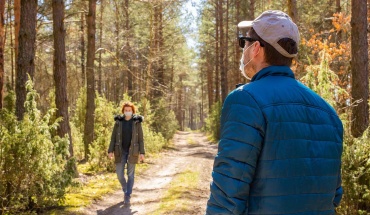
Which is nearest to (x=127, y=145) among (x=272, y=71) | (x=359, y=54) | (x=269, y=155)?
(x=359, y=54)

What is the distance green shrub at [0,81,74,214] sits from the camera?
6598mm

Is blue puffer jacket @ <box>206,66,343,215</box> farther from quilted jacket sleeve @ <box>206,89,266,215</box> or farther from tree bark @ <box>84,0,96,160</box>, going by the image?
tree bark @ <box>84,0,96,160</box>

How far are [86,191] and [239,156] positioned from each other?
896cm

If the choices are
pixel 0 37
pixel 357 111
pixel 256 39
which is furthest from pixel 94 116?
pixel 256 39

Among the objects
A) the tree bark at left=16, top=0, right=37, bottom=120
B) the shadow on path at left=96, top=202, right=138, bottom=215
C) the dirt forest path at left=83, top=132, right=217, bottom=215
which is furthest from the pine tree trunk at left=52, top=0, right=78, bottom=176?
the tree bark at left=16, top=0, right=37, bottom=120

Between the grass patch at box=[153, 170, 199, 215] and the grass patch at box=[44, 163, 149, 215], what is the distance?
152cm

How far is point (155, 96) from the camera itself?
2755 centimetres

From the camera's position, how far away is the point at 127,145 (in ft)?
30.7

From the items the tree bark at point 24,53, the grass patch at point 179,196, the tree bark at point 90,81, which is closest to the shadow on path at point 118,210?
the grass patch at point 179,196

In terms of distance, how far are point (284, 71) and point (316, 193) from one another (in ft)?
1.97

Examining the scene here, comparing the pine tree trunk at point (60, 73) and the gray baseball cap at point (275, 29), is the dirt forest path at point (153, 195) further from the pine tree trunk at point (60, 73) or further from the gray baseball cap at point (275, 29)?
the gray baseball cap at point (275, 29)

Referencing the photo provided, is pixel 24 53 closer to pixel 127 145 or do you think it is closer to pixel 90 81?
pixel 127 145

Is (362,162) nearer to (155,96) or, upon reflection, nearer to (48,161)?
(48,161)

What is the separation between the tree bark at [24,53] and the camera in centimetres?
826
